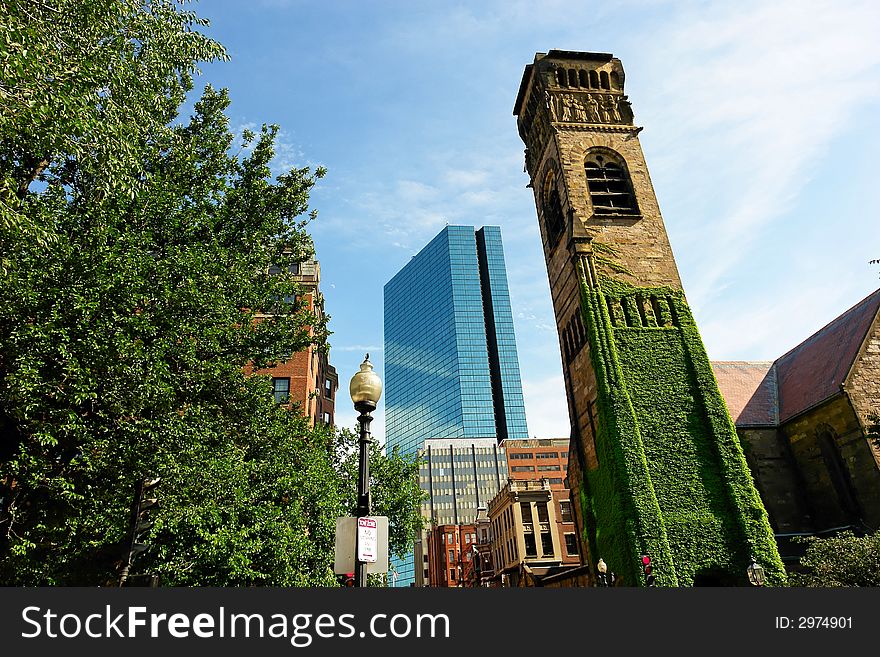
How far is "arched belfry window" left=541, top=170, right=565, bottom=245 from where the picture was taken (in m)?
35.5

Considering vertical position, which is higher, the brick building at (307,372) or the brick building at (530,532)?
the brick building at (307,372)

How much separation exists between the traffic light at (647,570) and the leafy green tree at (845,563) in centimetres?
584

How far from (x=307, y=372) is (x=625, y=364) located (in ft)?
59.0

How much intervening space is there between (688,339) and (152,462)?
26378 mm

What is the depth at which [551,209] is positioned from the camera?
37000mm

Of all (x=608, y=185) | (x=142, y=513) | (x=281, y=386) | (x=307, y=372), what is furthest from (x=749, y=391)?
(x=142, y=513)

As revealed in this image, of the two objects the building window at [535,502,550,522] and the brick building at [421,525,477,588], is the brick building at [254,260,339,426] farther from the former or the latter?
the brick building at [421,525,477,588]

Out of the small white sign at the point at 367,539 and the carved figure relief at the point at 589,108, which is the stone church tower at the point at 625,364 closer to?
the carved figure relief at the point at 589,108

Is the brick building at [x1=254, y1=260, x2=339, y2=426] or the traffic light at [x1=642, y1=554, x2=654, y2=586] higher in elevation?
the brick building at [x1=254, y1=260, x2=339, y2=426]

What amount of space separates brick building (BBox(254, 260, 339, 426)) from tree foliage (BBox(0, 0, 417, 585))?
154 inches

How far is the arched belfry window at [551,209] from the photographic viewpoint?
35.5 metres

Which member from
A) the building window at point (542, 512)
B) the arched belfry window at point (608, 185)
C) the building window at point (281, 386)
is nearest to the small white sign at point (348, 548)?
the building window at point (281, 386)

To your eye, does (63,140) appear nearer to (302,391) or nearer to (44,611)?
(44,611)

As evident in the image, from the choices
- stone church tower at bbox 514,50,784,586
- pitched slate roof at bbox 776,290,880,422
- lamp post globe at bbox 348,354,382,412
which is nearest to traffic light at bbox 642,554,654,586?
stone church tower at bbox 514,50,784,586
